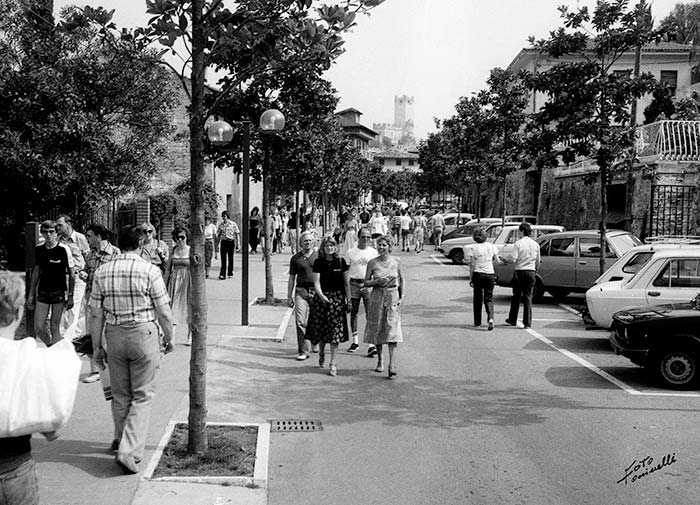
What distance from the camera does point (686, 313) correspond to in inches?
373

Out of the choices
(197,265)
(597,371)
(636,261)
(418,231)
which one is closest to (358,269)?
(597,371)

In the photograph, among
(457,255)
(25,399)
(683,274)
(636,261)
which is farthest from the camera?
(457,255)

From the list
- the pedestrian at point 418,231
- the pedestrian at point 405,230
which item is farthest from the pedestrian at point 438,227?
the pedestrian at point 405,230

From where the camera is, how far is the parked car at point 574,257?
17.3 metres

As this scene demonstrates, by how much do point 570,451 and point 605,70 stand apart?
11.9 metres

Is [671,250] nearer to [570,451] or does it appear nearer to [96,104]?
[570,451]

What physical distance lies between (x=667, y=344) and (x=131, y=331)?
20.8 ft

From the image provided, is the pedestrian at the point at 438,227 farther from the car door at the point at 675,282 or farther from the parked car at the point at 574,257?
the car door at the point at 675,282

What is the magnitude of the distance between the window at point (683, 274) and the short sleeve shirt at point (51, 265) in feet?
27.4

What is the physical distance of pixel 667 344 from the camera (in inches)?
371

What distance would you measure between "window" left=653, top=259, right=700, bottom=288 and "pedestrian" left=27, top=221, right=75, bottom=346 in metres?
8.31

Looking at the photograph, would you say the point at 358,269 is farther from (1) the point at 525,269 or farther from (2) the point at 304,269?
(1) the point at 525,269

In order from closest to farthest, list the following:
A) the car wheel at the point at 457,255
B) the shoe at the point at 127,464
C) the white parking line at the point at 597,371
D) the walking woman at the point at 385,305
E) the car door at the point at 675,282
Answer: the shoe at the point at 127,464, the white parking line at the point at 597,371, the walking woman at the point at 385,305, the car door at the point at 675,282, the car wheel at the point at 457,255

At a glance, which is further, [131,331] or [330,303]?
[330,303]
